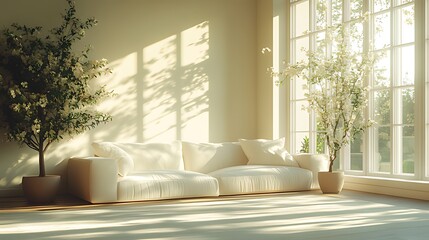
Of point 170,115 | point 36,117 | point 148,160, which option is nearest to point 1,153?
point 36,117

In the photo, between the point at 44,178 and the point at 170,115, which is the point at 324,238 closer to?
the point at 44,178

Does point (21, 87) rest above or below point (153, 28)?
below

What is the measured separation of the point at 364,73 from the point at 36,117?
3.99 m

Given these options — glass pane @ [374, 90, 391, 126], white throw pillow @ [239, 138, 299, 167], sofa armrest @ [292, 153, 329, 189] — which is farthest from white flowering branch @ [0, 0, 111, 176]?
glass pane @ [374, 90, 391, 126]

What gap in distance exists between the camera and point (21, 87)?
6168 millimetres

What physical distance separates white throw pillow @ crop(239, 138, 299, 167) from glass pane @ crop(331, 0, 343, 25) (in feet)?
6.20

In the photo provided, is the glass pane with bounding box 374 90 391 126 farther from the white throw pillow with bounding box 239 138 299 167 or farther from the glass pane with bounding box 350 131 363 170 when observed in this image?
the white throw pillow with bounding box 239 138 299 167

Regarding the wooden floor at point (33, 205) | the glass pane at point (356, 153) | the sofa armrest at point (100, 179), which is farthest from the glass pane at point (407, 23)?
the wooden floor at point (33, 205)

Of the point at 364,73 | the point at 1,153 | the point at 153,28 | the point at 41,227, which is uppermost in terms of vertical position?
the point at 153,28

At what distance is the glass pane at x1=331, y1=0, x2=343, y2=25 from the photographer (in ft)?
24.3

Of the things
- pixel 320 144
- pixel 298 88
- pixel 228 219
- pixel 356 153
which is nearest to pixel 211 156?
pixel 320 144

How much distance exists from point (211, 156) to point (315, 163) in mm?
1415

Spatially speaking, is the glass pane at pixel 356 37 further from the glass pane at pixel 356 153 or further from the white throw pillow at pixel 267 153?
the white throw pillow at pixel 267 153

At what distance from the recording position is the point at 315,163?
714 cm
